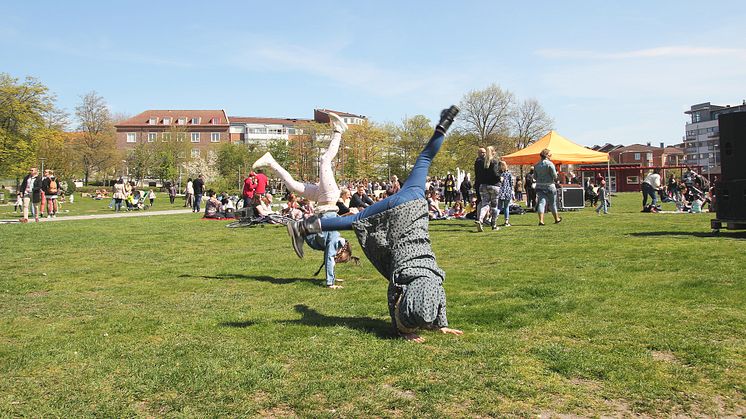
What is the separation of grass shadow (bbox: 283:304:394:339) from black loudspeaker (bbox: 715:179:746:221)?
9095 millimetres

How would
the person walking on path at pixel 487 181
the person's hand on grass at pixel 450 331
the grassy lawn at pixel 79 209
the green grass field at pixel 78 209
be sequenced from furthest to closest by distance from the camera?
the grassy lawn at pixel 79 209, the green grass field at pixel 78 209, the person walking on path at pixel 487 181, the person's hand on grass at pixel 450 331

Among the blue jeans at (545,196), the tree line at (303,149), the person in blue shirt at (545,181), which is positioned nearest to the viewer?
the person in blue shirt at (545,181)

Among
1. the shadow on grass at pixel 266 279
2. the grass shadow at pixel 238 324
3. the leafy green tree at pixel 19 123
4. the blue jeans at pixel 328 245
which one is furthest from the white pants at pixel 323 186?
the leafy green tree at pixel 19 123

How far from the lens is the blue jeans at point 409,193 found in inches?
224

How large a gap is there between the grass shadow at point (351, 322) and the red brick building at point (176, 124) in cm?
12041

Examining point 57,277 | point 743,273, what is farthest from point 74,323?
point 743,273

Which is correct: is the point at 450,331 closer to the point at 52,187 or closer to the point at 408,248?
the point at 408,248

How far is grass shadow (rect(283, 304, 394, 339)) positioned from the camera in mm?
5641

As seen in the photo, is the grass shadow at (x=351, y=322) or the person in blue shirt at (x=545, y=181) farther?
the person in blue shirt at (x=545, y=181)

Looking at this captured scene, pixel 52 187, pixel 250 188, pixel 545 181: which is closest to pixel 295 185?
pixel 545 181

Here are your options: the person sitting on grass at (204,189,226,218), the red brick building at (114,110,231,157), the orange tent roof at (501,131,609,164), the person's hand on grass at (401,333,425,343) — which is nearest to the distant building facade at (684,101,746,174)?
the red brick building at (114,110,231,157)

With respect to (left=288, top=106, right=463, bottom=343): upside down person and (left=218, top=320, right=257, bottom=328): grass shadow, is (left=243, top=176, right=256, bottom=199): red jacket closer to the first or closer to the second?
(left=218, top=320, right=257, bottom=328): grass shadow

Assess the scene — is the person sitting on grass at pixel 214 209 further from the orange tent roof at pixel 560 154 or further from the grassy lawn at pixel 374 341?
the grassy lawn at pixel 374 341

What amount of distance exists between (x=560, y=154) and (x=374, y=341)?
75.2 feet
